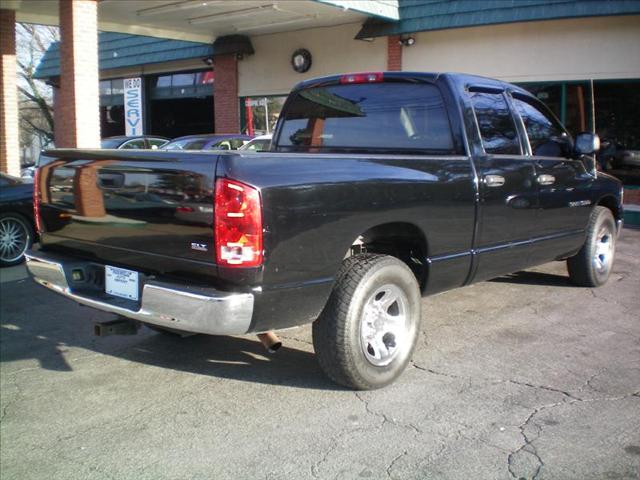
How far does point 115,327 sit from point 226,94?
48.5 feet

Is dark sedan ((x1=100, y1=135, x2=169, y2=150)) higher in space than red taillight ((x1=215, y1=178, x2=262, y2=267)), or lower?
higher

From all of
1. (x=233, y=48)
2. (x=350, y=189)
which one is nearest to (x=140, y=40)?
(x=233, y=48)

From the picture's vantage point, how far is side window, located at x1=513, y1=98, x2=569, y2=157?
→ 18.0ft

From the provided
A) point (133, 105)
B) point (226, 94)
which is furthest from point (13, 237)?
point (133, 105)

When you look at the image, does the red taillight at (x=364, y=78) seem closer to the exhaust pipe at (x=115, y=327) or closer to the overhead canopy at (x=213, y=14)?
the exhaust pipe at (x=115, y=327)

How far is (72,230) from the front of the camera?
4.16 m

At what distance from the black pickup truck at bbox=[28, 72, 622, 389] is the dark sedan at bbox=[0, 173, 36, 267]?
4340 millimetres

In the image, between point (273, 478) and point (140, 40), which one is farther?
point (140, 40)

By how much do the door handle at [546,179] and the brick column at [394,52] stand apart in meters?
9.66

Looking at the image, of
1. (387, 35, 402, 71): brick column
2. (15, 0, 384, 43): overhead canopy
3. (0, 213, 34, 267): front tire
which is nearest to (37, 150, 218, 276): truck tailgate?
(0, 213, 34, 267): front tire

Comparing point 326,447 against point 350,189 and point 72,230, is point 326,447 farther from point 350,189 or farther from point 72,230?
point 72,230

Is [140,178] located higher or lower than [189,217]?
higher

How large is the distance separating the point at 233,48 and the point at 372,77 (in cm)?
1299

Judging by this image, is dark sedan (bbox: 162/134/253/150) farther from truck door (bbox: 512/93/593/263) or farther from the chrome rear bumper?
the chrome rear bumper
